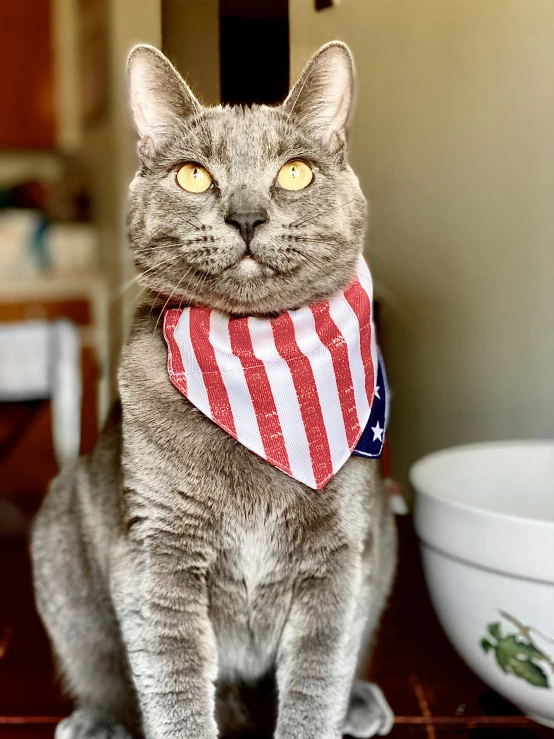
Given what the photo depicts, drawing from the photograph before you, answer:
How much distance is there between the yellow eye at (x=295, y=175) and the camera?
0.69 m

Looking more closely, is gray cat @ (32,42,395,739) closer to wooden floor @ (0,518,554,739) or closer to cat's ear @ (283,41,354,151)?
cat's ear @ (283,41,354,151)

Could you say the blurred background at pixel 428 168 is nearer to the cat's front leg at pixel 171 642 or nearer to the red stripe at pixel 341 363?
the red stripe at pixel 341 363

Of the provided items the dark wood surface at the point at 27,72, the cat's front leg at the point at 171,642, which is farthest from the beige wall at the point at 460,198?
the dark wood surface at the point at 27,72

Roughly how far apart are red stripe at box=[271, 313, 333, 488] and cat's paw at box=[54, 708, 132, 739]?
15.1 inches

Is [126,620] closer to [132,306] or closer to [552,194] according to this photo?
[132,306]

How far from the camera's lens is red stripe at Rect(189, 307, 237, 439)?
70cm

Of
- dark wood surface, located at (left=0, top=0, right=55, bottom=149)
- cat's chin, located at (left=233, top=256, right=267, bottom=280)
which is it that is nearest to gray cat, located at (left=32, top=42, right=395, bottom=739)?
cat's chin, located at (left=233, top=256, right=267, bottom=280)

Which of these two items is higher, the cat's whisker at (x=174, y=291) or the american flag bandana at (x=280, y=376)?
the cat's whisker at (x=174, y=291)

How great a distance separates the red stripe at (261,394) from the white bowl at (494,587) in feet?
0.61

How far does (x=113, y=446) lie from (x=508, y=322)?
473 mm

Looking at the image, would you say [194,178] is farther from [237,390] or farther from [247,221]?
[237,390]

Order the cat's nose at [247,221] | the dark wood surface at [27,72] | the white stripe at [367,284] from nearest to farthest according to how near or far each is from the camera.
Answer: the cat's nose at [247,221], the white stripe at [367,284], the dark wood surface at [27,72]

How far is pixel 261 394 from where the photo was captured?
714 millimetres

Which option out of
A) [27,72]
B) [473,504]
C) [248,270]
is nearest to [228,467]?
[248,270]
